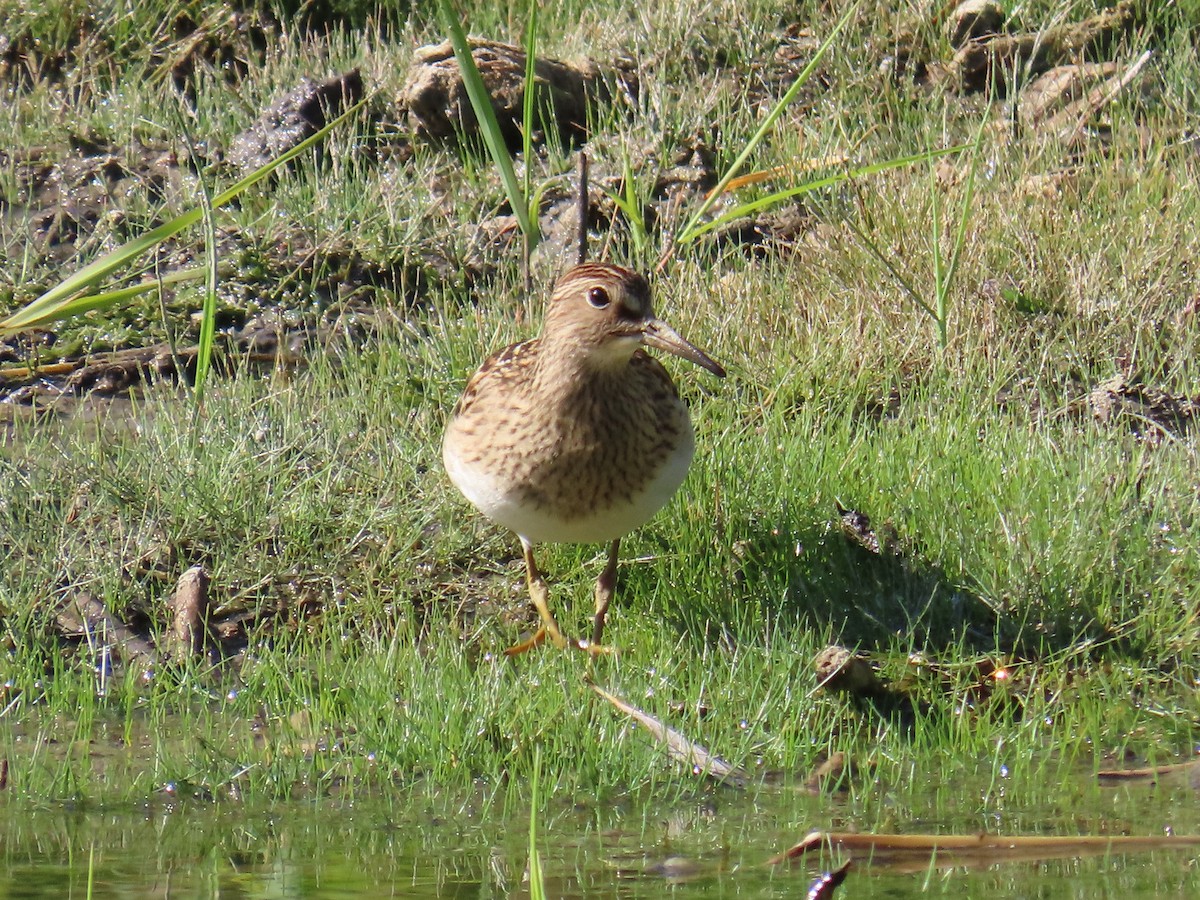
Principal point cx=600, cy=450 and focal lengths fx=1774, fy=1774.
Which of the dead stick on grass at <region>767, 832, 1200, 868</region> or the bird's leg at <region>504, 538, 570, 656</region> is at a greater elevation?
the dead stick on grass at <region>767, 832, 1200, 868</region>

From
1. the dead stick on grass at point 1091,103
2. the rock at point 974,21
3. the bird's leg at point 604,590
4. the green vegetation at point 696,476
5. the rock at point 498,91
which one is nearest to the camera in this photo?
the green vegetation at point 696,476

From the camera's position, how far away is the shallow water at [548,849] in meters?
3.98

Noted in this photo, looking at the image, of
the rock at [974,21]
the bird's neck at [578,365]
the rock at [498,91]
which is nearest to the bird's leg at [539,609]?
the bird's neck at [578,365]

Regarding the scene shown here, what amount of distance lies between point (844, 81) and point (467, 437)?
372 centimetres

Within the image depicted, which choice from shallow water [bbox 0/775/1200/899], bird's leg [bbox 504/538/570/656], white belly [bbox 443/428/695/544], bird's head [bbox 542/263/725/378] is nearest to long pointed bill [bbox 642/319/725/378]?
bird's head [bbox 542/263/725/378]

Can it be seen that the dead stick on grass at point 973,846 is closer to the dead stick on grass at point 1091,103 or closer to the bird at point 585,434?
the bird at point 585,434

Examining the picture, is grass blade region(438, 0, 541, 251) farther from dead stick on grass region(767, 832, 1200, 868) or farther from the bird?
dead stick on grass region(767, 832, 1200, 868)

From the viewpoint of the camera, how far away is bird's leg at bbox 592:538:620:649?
5523 mm

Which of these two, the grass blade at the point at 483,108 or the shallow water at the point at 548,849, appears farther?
the grass blade at the point at 483,108

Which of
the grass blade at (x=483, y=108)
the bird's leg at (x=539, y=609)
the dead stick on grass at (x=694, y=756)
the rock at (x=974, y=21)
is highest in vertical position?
the grass blade at (x=483, y=108)

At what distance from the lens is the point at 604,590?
560 centimetres

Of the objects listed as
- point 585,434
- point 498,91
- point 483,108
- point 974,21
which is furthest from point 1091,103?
point 585,434

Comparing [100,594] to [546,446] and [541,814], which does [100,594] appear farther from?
[541,814]

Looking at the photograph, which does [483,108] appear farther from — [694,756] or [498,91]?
[498,91]
